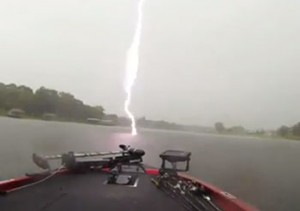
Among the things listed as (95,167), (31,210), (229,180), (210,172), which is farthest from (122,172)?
(210,172)

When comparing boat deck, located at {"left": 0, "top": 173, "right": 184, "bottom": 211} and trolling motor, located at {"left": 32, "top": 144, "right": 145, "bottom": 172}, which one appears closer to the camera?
boat deck, located at {"left": 0, "top": 173, "right": 184, "bottom": 211}

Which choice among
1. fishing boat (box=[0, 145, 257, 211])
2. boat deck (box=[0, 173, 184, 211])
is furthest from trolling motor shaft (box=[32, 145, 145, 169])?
boat deck (box=[0, 173, 184, 211])

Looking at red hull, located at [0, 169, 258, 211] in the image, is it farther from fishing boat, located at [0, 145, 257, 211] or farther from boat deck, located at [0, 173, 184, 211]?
boat deck, located at [0, 173, 184, 211]

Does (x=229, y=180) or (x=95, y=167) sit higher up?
(x=95, y=167)

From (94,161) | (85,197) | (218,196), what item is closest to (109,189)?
(85,197)

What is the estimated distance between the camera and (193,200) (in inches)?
349

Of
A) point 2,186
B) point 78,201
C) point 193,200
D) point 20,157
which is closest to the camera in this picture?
point 78,201

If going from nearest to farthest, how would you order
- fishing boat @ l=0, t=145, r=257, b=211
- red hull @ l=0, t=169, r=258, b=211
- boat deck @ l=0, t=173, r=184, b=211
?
boat deck @ l=0, t=173, r=184, b=211 < fishing boat @ l=0, t=145, r=257, b=211 < red hull @ l=0, t=169, r=258, b=211

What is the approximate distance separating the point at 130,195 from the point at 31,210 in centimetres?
222

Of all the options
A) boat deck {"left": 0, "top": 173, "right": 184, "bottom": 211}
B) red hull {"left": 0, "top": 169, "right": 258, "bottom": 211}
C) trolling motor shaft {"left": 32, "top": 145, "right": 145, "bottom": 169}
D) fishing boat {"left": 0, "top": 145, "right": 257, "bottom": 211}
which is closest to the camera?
boat deck {"left": 0, "top": 173, "right": 184, "bottom": 211}

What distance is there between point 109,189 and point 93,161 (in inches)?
103

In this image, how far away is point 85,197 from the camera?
8.73 m

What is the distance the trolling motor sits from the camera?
36.0 feet

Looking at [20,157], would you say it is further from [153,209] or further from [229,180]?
[153,209]
